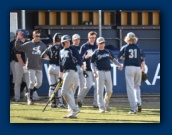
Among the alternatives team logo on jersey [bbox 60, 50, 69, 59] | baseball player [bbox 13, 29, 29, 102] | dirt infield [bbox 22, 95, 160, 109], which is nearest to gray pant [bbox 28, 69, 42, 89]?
baseball player [bbox 13, 29, 29, 102]

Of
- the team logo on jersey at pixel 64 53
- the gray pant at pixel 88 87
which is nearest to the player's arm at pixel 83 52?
the gray pant at pixel 88 87

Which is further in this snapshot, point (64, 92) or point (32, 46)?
point (32, 46)

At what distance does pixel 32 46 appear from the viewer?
40.2ft

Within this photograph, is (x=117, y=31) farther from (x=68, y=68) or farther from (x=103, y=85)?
(x=68, y=68)

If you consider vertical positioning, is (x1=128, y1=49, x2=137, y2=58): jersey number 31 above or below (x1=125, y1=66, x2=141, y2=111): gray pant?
above

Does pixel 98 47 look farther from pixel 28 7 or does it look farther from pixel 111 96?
pixel 28 7

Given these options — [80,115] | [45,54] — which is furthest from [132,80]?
[45,54]

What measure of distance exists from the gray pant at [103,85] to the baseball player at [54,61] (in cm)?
71

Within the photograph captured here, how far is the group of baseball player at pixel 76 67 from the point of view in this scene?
11.0 meters

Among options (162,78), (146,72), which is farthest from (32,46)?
(162,78)

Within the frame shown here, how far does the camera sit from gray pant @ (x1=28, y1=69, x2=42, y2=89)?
1245 centimetres

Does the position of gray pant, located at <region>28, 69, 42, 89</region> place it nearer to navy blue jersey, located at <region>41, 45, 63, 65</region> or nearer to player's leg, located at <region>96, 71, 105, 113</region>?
navy blue jersey, located at <region>41, 45, 63, 65</region>

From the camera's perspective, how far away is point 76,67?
36.2 feet

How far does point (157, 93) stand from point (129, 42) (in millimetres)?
1421
